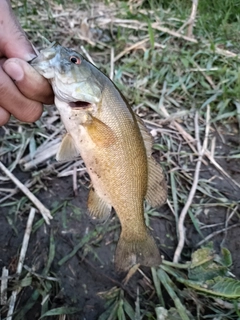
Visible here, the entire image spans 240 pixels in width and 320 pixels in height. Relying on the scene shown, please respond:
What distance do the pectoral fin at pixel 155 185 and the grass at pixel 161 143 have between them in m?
0.51

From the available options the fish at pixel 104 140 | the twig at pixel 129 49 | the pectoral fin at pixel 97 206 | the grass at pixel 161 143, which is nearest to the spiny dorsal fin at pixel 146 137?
the fish at pixel 104 140

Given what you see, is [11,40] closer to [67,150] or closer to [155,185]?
[67,150]

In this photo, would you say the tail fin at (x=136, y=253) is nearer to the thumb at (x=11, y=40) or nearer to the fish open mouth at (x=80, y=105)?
the fish open mouth at (x=80, y=105)

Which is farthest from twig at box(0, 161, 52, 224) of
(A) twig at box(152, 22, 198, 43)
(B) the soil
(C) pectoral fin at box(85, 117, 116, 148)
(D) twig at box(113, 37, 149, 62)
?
(A) twig at box(152, 22, 198, 43)

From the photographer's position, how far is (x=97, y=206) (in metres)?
1.71

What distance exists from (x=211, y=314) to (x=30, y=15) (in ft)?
9.57

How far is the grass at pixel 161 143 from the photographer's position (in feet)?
6.82

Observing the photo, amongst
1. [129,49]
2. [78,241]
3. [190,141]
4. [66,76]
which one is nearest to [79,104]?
[66,76]

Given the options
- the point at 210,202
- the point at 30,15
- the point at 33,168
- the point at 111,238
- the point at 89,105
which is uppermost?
the point at 89,105

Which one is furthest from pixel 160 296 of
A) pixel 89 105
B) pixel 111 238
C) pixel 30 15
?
pixel 30 15

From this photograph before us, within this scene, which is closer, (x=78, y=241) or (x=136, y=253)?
(x=136, y=253)

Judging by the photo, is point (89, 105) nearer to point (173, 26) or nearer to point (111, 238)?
point (111, 238)

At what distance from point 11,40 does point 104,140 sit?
516 millimetres

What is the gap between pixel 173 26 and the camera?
377cm
